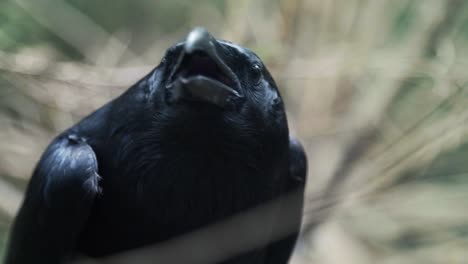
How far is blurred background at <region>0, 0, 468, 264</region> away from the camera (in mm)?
1932

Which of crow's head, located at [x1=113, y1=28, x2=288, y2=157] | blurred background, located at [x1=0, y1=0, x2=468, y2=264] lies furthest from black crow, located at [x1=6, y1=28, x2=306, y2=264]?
blurred background, located at [x1=0, y1=0, x2=468, y2=264]

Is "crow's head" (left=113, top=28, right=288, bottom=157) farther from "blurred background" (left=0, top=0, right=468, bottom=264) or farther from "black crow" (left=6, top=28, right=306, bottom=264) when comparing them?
"blurred background" (left=0, top=0, right=468, bottom=264)

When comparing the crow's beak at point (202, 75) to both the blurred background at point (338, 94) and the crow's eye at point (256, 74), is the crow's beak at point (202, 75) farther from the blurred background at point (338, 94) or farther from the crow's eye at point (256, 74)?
the blurred background at point (338, 94)

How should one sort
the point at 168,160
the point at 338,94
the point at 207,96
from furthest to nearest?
1. the point at 338,94
2. the point at 168,160
3. the point at 207,96

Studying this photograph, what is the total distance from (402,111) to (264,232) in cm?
68

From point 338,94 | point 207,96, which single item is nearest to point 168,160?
point 207,96

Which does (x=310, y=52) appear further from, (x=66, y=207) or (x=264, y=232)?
(x=66, y=207)

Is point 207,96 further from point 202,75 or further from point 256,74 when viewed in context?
point 256,74

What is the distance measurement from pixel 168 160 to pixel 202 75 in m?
0.18

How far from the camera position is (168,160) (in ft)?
4.18

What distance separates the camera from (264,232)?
4.98 feet

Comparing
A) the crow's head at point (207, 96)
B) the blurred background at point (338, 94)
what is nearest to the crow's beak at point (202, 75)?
the crow's head at point (207, 96)

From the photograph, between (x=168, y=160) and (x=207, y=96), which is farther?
(x=168, y=160)

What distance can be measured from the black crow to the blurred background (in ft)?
2.00
